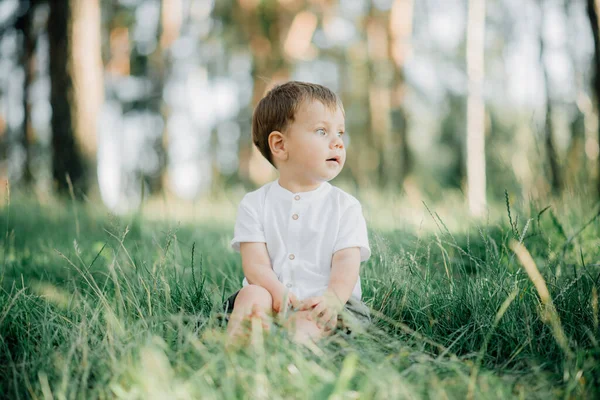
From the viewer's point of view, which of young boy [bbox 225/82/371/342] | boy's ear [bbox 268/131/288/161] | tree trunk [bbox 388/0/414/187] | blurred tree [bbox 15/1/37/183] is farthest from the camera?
blurred tree [bbox 15/1/37/183]

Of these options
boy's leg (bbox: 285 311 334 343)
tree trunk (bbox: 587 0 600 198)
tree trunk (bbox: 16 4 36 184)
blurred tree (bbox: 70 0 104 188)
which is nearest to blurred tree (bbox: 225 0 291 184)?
tree trunk (bbox: 16 4 36 184)

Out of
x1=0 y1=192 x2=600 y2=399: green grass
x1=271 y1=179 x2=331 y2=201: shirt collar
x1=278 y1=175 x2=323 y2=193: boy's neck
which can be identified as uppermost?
x1=278 y1=175 x2=323 y2=193: boy's neck

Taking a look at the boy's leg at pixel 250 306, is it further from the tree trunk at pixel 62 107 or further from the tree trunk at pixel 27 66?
the tree trunk at pixel 27 66

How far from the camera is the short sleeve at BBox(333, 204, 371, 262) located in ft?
6.95

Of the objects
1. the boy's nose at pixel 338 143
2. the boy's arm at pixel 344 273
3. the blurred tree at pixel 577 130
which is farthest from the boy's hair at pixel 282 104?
the blurred tree at pixel 577 130

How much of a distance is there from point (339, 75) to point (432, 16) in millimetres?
3930

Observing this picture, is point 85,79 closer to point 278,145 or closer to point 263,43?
point 278,145

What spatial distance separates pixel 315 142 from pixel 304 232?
36 cm

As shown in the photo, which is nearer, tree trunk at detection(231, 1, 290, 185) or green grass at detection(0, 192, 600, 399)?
green grass at detection(0, 192, 600, 399)

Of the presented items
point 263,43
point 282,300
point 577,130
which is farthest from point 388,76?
point 282,300

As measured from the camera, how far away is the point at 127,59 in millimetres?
15406

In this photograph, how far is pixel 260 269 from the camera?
2.11 metres

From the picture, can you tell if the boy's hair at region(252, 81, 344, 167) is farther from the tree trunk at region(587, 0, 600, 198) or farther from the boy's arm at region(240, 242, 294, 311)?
the tree trunk at region(587, 0, 600, 198)

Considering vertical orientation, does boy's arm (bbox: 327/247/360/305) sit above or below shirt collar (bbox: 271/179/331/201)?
below
